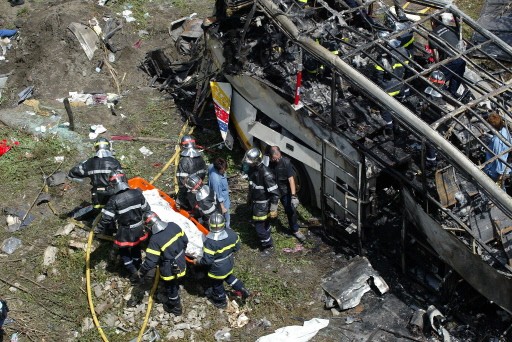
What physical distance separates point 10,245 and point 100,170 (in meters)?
1.76

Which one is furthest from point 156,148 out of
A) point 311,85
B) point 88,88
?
point 311,85

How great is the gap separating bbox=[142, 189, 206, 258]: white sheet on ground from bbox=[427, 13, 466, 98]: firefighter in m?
3.84

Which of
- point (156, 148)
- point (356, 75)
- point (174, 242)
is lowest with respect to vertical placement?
point (156, 148)

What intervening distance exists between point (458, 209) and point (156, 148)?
5.16 m

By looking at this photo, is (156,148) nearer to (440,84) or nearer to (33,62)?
(33,62)

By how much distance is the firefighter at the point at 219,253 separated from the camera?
24.4 feet

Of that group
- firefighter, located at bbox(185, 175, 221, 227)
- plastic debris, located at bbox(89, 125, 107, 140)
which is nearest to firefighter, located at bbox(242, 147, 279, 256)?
firefighter, located at bbox(185, 175, 221, 227)

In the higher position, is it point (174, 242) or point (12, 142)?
point (174, 242)

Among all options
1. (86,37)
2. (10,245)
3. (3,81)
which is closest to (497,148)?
(10,245)

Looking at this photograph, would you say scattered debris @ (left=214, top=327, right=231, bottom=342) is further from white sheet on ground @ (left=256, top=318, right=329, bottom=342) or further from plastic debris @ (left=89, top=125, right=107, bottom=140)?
plastic debris @ (left=89, top=125, right=107, bottom=140)

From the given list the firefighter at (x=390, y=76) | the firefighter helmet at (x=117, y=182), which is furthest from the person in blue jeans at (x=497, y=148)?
the firefighter helmet at (x=117, y=182)

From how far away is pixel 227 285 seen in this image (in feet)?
27.8

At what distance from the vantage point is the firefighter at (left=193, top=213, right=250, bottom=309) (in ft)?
24.4

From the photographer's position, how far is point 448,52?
831cm
